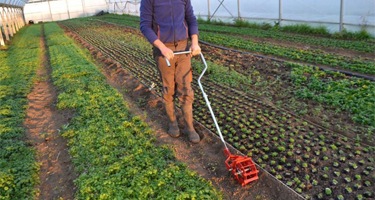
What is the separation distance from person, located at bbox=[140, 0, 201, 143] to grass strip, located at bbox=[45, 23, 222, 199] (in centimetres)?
76

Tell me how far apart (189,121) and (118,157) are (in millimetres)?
1146

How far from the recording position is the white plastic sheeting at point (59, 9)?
38.4 metres

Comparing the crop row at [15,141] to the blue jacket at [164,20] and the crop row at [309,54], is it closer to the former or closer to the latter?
the blue jacket at [164,20]

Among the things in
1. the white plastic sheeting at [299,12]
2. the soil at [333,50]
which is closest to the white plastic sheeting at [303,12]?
the white plastic sheeting at [299,12]

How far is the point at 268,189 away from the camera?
3.41 meters

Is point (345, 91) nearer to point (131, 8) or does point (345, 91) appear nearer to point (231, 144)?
point (231, 144)

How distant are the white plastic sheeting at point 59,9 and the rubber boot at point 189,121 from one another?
132 ft

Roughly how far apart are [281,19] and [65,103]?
1142cm

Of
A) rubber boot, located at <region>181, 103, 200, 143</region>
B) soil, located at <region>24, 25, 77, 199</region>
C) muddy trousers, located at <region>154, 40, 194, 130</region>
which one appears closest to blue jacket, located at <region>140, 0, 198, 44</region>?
muddy trousers, located at <region>154, 40, 194, 130</region>

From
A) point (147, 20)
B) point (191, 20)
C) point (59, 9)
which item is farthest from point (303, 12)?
point (59, 9)

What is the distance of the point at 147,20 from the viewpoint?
3842 millimetres

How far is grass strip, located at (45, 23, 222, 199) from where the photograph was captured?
3270mm

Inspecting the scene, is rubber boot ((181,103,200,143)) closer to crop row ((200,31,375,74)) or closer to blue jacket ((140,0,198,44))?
blue jacket ((140,0,198,44))

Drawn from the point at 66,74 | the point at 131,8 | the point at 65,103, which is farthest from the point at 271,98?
the point at 131,8
